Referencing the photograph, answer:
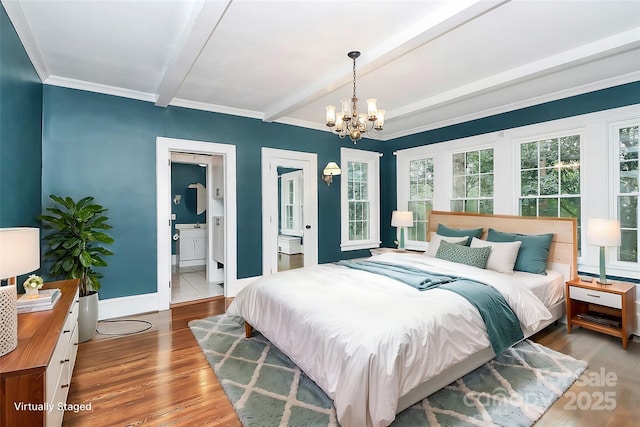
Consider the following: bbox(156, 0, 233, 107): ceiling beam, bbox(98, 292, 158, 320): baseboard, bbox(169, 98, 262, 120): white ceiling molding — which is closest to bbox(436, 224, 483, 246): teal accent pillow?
bbox(169, 98, 262, 120): white ceiling molding

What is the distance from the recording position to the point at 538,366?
2506 mm

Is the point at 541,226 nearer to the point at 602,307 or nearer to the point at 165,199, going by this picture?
the point at 602,307

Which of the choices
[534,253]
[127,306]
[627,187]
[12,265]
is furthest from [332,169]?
[12,265]

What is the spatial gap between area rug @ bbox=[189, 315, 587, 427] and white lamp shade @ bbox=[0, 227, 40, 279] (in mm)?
1427

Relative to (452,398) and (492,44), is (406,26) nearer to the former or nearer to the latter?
(492,44)

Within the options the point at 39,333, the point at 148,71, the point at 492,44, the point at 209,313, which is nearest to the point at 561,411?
the point at 492,44

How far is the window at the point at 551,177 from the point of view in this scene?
3.68 metres

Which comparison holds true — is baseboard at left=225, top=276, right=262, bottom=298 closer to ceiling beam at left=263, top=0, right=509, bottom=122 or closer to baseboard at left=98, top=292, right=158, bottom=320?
baseboard at left=98, top=292, right=158, bottom=320

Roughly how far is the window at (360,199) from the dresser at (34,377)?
429cm

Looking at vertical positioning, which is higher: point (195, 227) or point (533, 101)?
point (533, 101)

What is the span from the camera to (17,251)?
1.61m

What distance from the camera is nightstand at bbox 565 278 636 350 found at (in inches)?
112

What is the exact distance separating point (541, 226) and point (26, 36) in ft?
17.6

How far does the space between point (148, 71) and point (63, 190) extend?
162 centimetres
